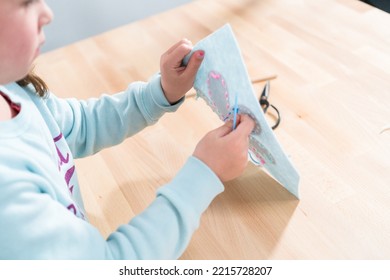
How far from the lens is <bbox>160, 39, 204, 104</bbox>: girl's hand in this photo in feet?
1.95

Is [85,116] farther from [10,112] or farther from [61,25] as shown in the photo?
[61,25]

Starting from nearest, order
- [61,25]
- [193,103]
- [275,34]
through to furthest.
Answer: [193,103] < [275,34] < [61,25]

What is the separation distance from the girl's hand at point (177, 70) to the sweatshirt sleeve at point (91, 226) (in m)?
0.16

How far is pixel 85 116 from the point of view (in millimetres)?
668

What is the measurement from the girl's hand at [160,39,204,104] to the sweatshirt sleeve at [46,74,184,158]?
2 cm

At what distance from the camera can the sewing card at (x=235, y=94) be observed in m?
0.48

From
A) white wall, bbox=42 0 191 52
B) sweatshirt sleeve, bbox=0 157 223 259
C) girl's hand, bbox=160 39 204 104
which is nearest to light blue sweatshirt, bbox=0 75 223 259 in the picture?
sweatshirt sleeve, bbox=0 157 223 259

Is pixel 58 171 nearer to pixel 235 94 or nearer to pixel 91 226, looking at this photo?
pixel 91 226

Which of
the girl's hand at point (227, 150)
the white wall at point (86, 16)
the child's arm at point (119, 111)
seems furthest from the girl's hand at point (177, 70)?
the white wall at point (86, 16)

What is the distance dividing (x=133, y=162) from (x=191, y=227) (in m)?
0.23

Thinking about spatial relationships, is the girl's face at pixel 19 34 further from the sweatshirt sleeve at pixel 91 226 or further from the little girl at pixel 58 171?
the sweatshirt sleeve at pixel 91 226

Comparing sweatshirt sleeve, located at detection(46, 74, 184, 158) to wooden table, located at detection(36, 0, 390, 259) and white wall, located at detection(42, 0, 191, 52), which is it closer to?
wooden table, located at detection(36, 0, 390, 259)
